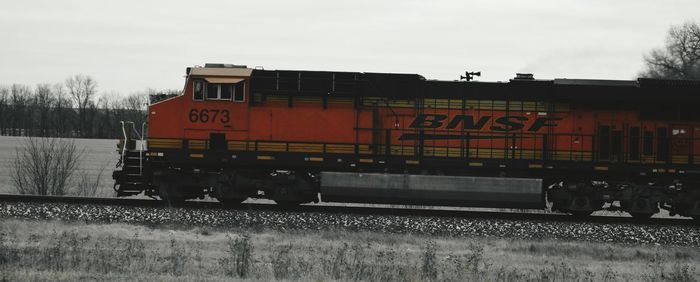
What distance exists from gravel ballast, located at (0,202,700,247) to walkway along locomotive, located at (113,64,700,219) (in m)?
1.34

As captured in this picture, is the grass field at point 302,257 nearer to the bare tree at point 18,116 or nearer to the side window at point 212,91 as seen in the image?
the side window at point 212,91

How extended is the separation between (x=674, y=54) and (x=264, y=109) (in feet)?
157

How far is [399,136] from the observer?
1775 centimetres

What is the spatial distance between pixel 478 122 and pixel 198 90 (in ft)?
22.3

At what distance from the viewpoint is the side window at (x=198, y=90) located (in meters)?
17.7

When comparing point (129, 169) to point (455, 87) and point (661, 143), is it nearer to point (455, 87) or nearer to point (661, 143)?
point (455, 87)

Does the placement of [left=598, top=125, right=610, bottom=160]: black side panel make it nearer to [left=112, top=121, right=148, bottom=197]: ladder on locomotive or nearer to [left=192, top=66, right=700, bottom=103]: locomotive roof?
[left=192, top=66, right=700, bottom=103]: locomotive roof

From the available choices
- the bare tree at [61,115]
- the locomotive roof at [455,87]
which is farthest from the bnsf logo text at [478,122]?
the bare tree at [61,115]

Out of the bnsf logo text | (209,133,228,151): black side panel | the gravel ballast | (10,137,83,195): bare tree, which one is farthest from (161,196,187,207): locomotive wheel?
(10,137,83,195): bare tree

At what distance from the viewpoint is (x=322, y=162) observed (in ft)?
58.0

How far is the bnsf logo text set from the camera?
17625mm

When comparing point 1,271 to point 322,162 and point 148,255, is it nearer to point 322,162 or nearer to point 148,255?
point 148,255

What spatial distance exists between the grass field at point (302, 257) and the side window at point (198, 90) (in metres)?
3.97

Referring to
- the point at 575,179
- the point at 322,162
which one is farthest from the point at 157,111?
the point at 575,179
